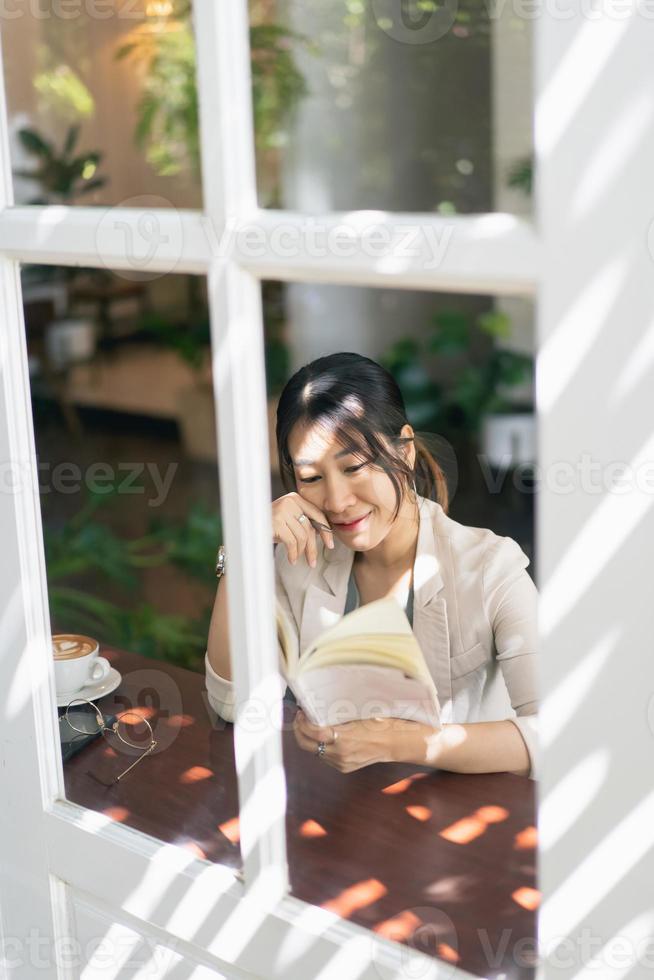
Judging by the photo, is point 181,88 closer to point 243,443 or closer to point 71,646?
point 71,646

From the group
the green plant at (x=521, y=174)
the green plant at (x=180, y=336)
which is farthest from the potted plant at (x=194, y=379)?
the green plant at (x=521, y=174)

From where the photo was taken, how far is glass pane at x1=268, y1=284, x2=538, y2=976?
0.69 meters

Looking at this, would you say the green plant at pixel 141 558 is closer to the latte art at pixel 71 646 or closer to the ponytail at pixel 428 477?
the latte art at pixel 71 646

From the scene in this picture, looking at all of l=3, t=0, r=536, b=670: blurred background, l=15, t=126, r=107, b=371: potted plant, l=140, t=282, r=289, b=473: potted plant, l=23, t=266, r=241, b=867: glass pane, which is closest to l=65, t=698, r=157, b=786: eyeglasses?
l=23, t=266, r=241, b=867: glass pane

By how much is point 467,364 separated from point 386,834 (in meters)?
4.01

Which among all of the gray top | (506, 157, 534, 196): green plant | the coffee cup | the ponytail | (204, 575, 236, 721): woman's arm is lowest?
(506, 157, 534, 196): green plant

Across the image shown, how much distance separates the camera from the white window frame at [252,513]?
50cm

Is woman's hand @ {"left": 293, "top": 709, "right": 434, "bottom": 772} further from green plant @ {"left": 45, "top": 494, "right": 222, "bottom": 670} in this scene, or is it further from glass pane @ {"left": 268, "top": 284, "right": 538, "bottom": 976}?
green plant @ {"left": 45, "top": 494, "right": 222, "bottom": 670}

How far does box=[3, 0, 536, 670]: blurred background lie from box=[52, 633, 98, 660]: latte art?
252 cm

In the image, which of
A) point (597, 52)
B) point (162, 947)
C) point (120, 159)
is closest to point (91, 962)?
point (162, 947)

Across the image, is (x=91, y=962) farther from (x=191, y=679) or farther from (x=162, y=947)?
(x=191, y=679)

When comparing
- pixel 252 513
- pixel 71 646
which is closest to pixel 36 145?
pixel 71 646

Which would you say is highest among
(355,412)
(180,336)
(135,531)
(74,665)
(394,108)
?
(355,412)

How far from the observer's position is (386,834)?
0.73 m
